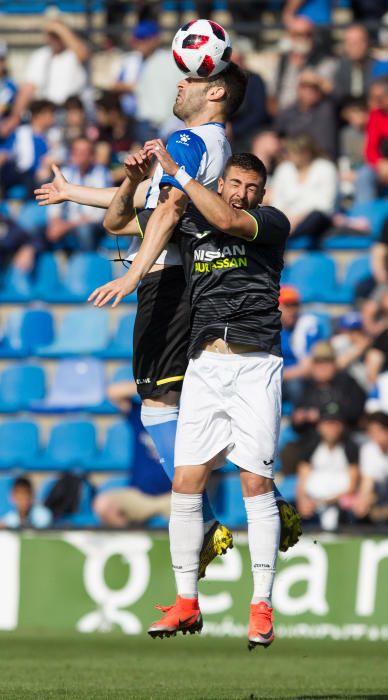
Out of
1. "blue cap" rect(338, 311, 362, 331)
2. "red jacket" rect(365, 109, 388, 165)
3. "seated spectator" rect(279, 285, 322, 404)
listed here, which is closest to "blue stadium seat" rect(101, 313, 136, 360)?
"seated spectator" rect(279, 285, 322, 404)

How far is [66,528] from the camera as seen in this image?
43.0ft

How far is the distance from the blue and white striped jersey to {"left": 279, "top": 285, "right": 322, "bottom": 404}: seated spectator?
6.32 meters

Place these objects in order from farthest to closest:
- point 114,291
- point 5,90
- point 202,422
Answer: point 5,90 < point 202,422 < point 114,291

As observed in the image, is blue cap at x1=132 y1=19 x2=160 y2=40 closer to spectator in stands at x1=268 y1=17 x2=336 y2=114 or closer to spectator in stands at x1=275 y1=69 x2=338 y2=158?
spectator in stands at x1=268 y1=17 x2=336 y2=114

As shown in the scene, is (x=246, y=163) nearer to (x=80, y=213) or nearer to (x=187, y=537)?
(x=187, y=537)

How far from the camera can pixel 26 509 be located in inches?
575

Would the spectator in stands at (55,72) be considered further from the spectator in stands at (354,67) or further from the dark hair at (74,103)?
the spectator in stands at (354,67)

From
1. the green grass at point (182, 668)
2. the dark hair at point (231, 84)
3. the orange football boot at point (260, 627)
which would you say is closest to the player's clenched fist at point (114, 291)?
the dark hair at point (231, 84)

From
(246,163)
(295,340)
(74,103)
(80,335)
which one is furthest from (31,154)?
(246,163)

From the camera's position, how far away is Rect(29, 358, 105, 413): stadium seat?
1598cm

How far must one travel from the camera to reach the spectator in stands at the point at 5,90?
18.8 meters

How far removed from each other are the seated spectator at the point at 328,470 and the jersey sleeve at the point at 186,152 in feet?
20.5

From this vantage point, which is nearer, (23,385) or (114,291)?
(114,291)

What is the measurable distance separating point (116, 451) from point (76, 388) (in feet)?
3.71
